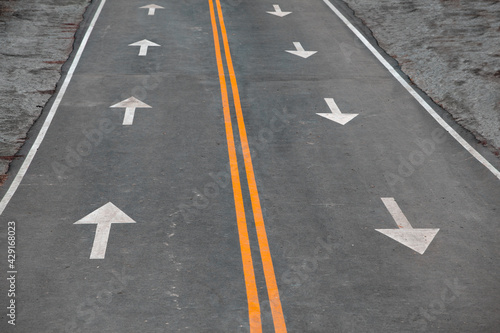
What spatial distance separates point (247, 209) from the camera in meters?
11.0

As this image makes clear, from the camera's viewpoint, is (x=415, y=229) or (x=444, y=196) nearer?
(x=415, y=229)

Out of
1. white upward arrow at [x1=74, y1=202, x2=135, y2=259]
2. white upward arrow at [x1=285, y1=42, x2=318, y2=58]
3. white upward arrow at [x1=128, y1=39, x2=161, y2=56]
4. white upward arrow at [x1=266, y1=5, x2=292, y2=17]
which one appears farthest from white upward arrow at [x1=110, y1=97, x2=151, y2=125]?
white upward arrow at [x1=266, y1=5, x2=292, y2=17]

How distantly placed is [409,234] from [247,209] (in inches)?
104

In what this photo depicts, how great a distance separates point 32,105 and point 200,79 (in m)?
4.26

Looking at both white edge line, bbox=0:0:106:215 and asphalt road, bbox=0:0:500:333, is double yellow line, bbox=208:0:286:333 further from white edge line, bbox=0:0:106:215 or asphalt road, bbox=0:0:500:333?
white edge line, bbox=0:0:106:215

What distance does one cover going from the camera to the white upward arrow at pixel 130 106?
48.6 ft

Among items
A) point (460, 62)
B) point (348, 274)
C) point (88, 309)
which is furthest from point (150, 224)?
point (460, 62)

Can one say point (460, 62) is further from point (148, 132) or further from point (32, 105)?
point (32, 105)

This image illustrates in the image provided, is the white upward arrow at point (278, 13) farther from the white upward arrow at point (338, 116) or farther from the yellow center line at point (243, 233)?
the white upward arrow at point (338, 116)

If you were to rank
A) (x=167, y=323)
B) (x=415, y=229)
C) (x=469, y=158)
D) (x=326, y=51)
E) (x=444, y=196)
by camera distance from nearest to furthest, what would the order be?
1. (x=167, y=323)
2. (x=415, y=229)
3. (x=444, y=196)
4. (x=469, y=158)
5. (x=326, y=51)

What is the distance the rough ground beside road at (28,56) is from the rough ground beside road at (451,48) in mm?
9495

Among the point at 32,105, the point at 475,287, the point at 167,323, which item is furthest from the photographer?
the point at 32,105

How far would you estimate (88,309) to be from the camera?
8.37 meters

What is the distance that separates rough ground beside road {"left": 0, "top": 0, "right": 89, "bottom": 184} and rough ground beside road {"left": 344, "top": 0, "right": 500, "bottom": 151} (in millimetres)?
9495
